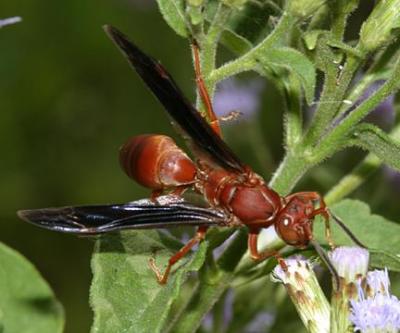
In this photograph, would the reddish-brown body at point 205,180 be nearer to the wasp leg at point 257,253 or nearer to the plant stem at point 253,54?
the wasp leg at point 257,253

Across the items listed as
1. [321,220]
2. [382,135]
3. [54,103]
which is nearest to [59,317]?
[321,220]

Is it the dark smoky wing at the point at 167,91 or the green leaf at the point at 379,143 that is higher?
the dark smoky wing at the point at 167,91

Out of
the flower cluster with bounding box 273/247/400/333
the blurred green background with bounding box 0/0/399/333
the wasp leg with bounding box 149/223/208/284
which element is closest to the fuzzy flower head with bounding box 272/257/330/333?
the flower cluster with bounding box 273/247/400/333

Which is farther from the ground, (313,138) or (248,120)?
(313,138)

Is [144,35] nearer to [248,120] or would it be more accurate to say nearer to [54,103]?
[54,103]

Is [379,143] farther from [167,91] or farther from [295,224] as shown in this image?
[167,91]

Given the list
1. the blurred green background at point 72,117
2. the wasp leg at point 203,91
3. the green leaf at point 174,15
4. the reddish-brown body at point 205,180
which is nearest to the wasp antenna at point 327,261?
the reddish-brown body at point 205,180

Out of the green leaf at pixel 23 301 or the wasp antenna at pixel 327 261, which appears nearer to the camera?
the wasp antenna at pixel 327 261
